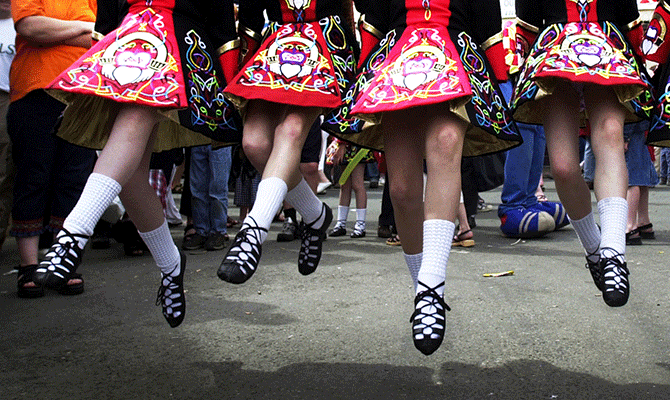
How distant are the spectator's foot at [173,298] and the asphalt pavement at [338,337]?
0.59ft

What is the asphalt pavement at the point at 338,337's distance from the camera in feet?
10.5

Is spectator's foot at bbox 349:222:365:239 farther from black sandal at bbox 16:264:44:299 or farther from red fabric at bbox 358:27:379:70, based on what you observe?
red fabric at bbox 358:27:379:70

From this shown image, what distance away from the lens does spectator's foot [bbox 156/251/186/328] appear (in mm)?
3705

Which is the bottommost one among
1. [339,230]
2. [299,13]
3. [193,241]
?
[339,230]

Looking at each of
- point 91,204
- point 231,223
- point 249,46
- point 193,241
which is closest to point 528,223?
point 193,241

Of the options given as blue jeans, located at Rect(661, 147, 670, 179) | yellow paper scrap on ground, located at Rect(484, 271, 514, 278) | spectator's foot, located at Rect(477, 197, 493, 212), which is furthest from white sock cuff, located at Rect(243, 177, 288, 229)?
blue jeans, located at Rect(661, 147, 670, 179)

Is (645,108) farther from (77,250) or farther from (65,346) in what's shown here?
(65,346)

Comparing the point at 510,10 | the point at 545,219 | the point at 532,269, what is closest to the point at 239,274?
the point at 532,269

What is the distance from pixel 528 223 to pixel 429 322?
477 cm

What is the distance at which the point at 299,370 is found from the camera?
11.3ft

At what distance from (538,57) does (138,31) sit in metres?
1.79

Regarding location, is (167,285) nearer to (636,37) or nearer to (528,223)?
(636,37)

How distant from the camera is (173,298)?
12.3ft

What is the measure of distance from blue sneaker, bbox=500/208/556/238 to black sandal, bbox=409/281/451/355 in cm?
463
